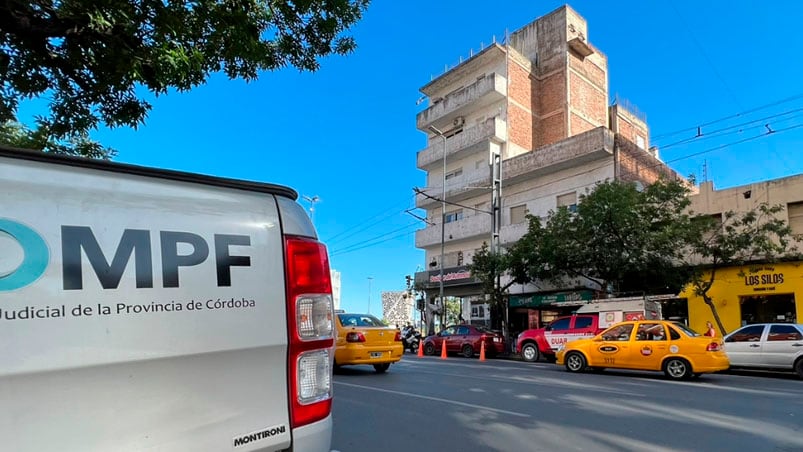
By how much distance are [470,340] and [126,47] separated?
20555 millimetres

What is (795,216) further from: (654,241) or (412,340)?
(412,340)

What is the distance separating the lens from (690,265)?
22906 mm

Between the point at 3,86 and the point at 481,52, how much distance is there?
3365cm

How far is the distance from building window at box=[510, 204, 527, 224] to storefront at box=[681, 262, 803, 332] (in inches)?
399

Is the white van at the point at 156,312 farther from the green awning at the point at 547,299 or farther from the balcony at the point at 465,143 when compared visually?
the balcony at the point at 465,143

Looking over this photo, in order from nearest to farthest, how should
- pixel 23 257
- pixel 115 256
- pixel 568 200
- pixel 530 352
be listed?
pixel 23 257, pixel 115 256, pixel 530 352, pixel 568 200

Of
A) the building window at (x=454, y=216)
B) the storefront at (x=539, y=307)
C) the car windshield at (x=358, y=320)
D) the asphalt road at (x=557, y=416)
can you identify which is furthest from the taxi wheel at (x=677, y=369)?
the building window at (x=454, y=216)

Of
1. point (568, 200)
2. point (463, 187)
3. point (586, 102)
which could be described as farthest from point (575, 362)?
point (586, 102)

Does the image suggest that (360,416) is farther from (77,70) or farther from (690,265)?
(690,265)

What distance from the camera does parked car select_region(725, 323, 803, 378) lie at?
14352 mm

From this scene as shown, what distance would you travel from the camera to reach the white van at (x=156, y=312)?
4.92 ft

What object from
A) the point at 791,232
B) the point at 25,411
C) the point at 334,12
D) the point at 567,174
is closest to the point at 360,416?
the point at 334,12

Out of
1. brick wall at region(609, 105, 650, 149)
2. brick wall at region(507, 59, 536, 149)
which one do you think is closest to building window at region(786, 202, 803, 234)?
brick wall at region(507, 59, 536, 149)

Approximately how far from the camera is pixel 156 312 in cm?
169
